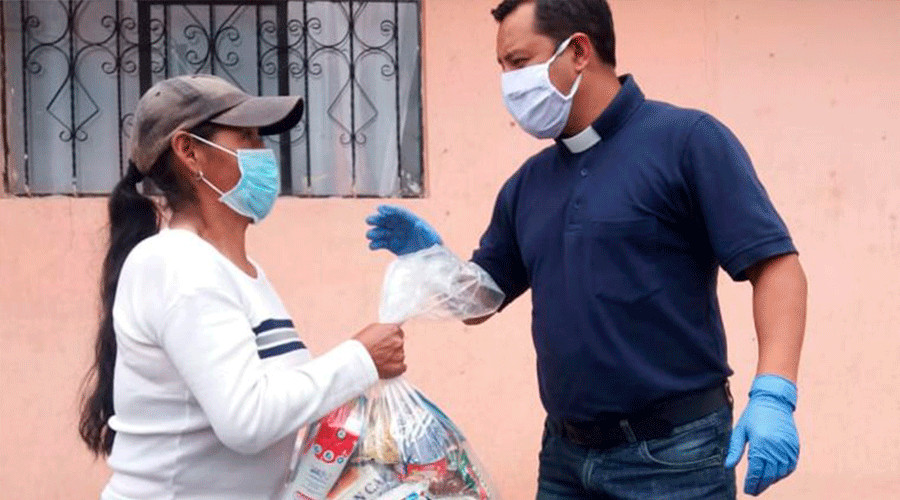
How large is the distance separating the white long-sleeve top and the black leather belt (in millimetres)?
499

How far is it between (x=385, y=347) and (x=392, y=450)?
0.20 m

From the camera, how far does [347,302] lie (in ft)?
19.6

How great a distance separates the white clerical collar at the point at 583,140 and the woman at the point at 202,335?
55 centimetres

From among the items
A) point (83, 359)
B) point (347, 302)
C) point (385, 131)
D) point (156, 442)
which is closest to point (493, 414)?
point (347, 302)

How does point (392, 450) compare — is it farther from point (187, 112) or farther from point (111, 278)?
point (187, 112)

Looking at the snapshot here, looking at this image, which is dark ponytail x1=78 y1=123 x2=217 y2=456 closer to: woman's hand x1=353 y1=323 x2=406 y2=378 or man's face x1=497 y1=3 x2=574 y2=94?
woman's hand x1=353 y1=323 x2=406 y2=378

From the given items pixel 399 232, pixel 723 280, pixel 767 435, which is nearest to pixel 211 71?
pixel 723 280

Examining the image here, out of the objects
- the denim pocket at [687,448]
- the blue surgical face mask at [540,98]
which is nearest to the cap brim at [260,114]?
the blue surgical face mask at [540,98]

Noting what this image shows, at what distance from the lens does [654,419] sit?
10.5 ft

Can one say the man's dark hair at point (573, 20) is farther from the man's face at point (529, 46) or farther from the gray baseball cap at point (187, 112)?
the gray baseball cap at point (187, 112)

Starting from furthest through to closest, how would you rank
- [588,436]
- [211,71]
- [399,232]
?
[211,71], [399,232], [588,436]

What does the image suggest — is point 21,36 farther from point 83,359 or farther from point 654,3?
point 654,3

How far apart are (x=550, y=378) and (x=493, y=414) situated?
2712 millimetres

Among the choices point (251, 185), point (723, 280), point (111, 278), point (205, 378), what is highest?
point (251, 185)
